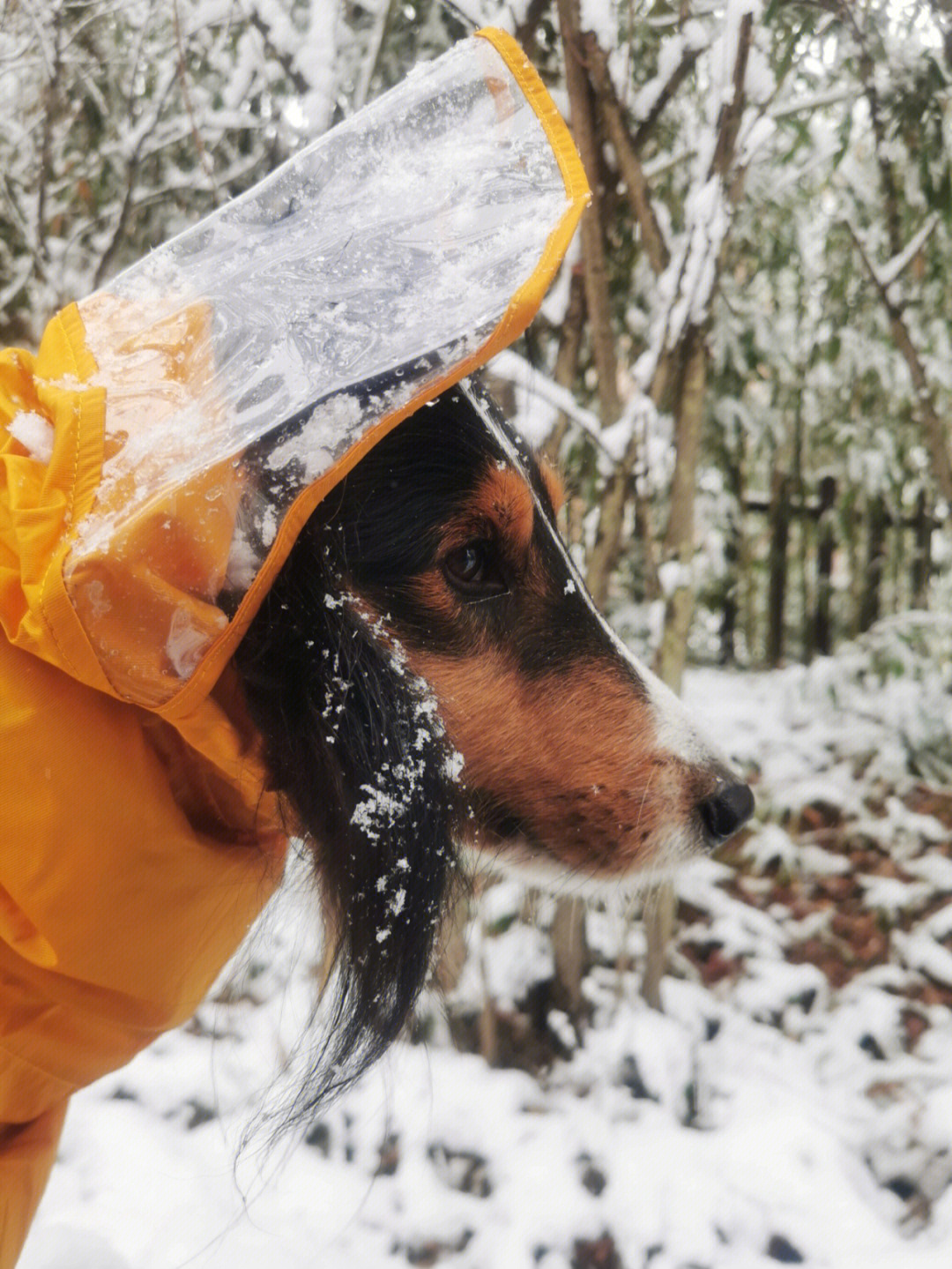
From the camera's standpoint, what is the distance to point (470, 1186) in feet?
7.23

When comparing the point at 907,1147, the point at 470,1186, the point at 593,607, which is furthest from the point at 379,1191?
the point at 593,607

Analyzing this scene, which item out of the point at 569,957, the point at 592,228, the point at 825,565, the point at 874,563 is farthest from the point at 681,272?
the point at 825,565

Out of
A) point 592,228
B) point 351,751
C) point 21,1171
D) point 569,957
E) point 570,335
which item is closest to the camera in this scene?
point 351,751

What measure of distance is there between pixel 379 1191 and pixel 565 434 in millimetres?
1898

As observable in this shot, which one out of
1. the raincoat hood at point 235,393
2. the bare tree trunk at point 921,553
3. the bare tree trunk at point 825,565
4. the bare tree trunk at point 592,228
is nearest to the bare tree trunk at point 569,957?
the bare tree trunk at point 592,228

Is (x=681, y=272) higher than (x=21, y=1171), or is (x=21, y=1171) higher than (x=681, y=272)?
(x=681, y=272)

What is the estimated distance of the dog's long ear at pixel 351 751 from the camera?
3.80 feet

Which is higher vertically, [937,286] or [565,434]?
[565,434]

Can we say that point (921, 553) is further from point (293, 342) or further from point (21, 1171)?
point (21, 1171)

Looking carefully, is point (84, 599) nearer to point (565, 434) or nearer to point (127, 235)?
point (565, 434)

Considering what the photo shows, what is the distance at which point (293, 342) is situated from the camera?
105 centimetres

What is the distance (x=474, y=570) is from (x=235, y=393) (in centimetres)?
42

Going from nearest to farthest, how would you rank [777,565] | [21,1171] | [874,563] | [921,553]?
1. [21,1171]
2. [921,553]
3. [874,563]
4. [777,565]

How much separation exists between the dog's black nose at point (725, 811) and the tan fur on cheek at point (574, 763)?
5cm
